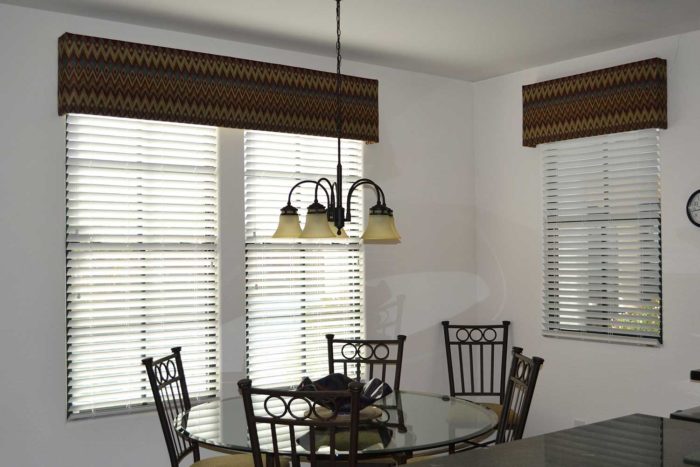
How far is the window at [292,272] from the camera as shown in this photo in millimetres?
4660


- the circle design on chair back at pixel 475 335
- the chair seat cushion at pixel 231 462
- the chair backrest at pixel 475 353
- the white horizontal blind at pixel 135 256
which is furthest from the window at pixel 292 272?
the chair seat cushion at pixel 231 462

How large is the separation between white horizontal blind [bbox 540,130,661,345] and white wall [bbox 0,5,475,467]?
1.01 m

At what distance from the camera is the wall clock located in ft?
14.2

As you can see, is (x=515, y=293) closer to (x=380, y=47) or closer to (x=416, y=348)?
(x=416, y=348)

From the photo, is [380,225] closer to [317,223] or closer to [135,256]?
[317,223]

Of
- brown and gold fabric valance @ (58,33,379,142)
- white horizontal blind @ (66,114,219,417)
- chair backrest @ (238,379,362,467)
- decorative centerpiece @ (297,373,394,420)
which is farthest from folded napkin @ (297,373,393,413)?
brown and gold fabric valance @ (58,33,379,142)

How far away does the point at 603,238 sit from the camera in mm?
4820

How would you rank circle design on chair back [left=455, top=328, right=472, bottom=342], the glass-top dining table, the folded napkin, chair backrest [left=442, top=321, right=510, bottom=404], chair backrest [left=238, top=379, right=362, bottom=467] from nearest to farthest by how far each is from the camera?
chair backrest [left=238, top=379, right=362, bottom=467] < the glass-top dining table < the folded napkin < chair backrest [left=442, top=321, right=510, bottom=404] < circle design on chair back [left=455, top=328, right=472, bottom=342]

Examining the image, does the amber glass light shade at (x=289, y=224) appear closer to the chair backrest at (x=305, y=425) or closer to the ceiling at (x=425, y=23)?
the chair backrest at (x=305, y=425)

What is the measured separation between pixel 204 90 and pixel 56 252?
1.23 meters

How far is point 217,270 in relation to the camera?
4508mm

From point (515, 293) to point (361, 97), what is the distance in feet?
5.82

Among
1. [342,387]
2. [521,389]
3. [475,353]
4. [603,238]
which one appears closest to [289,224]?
[342,387]

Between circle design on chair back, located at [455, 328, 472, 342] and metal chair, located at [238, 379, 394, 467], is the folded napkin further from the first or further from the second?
circle design on chair back, located at [455, 328, 472, 342]
